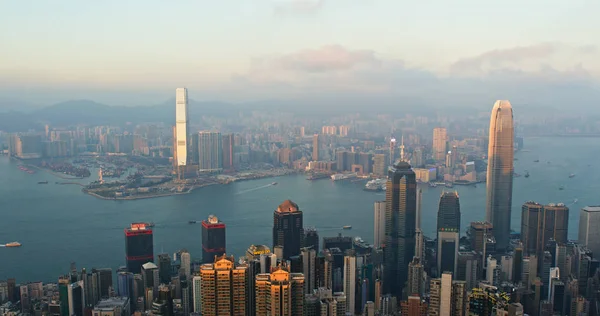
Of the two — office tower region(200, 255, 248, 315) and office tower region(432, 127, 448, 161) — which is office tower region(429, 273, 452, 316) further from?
A: office tower region(432, 127, 448, 161)

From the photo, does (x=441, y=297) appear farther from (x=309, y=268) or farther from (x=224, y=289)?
(x=224, y=289)

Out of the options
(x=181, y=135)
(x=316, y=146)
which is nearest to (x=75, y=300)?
(x=181, y=135)

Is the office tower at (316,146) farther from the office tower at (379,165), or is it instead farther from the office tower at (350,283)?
the office tower at (350,283)

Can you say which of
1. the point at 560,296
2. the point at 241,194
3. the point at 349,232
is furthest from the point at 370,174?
the point at 560,296

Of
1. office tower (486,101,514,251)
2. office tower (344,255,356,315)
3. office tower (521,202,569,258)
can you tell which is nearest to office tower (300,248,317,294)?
office tower (344,255,356,315)

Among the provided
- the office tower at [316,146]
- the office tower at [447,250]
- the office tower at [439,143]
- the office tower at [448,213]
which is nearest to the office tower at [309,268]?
the office tower at [447,250]
